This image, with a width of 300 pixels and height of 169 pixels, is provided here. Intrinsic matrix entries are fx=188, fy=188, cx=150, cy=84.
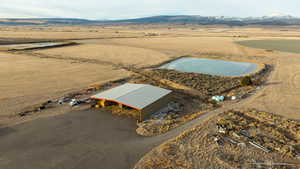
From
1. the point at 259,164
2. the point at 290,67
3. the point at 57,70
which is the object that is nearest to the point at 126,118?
the point at 259,164

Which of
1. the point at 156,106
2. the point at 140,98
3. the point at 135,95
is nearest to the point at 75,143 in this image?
the point at 140,98

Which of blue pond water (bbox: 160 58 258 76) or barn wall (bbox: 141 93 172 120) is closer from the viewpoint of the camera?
barn wall (bbox: 141 93 172 120)

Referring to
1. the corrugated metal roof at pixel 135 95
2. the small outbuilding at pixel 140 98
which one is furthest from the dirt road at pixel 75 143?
the corrugated metal roof at pixel 135 95

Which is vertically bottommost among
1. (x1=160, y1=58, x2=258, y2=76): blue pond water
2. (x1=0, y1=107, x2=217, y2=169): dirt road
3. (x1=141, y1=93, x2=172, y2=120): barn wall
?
(x1=0, y1=107, x2=217, y2=169): dirt road

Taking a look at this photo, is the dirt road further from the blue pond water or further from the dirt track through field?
the blue pond water

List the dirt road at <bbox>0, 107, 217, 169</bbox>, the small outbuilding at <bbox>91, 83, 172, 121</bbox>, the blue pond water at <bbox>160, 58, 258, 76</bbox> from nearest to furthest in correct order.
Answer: the dirt road at <bbox>0, 107, 217, 169</bbox>, the small outbuilding at <bbox>91, 83, 172, 121</bbox>, the blue pond water at <bbox>160, 58, 258, 76</bbox>

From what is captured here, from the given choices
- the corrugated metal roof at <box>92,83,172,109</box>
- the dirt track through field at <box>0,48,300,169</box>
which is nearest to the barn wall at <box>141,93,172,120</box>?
the corrugated metal roof at <box>92,83,172,109</box>

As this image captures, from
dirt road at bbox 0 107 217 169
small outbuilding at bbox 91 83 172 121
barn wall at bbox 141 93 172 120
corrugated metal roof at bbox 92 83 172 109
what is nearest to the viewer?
dirt road at bbox 0 107 217 169

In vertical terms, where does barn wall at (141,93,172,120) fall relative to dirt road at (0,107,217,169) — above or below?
above
